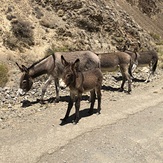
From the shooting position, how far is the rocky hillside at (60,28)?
17828 millimetres

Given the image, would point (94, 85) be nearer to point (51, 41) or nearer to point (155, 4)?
point (51, 41)

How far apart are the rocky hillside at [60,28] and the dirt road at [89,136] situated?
6107 mm

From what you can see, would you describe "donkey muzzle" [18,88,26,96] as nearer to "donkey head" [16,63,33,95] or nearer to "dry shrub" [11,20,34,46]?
"donkey head" [16,63,33,95]

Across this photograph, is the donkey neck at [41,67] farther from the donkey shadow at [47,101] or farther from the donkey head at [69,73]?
the donkey head at [69,73]

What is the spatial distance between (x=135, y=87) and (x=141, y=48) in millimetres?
8348

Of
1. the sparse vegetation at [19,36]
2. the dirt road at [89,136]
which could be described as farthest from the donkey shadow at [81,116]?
the sparse vegetation at [19,36]

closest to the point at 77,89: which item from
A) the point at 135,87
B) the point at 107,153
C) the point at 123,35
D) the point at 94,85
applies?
the point at 94,85

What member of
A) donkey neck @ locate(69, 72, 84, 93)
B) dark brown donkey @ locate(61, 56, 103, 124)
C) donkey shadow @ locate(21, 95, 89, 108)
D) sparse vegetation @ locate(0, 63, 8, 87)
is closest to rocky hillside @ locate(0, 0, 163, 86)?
sparse vegetation @ locate(0, 63, 8, 87)

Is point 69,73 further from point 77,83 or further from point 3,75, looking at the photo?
point 3,75

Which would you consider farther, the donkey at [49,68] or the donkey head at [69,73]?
the donkey at [49,68]

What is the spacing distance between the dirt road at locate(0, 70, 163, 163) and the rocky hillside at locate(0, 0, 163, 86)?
20.0 feet

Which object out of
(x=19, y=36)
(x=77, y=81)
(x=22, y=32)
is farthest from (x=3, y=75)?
(x=77, y=81)

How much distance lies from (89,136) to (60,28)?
41.4ft

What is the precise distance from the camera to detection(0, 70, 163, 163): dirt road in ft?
26.2
